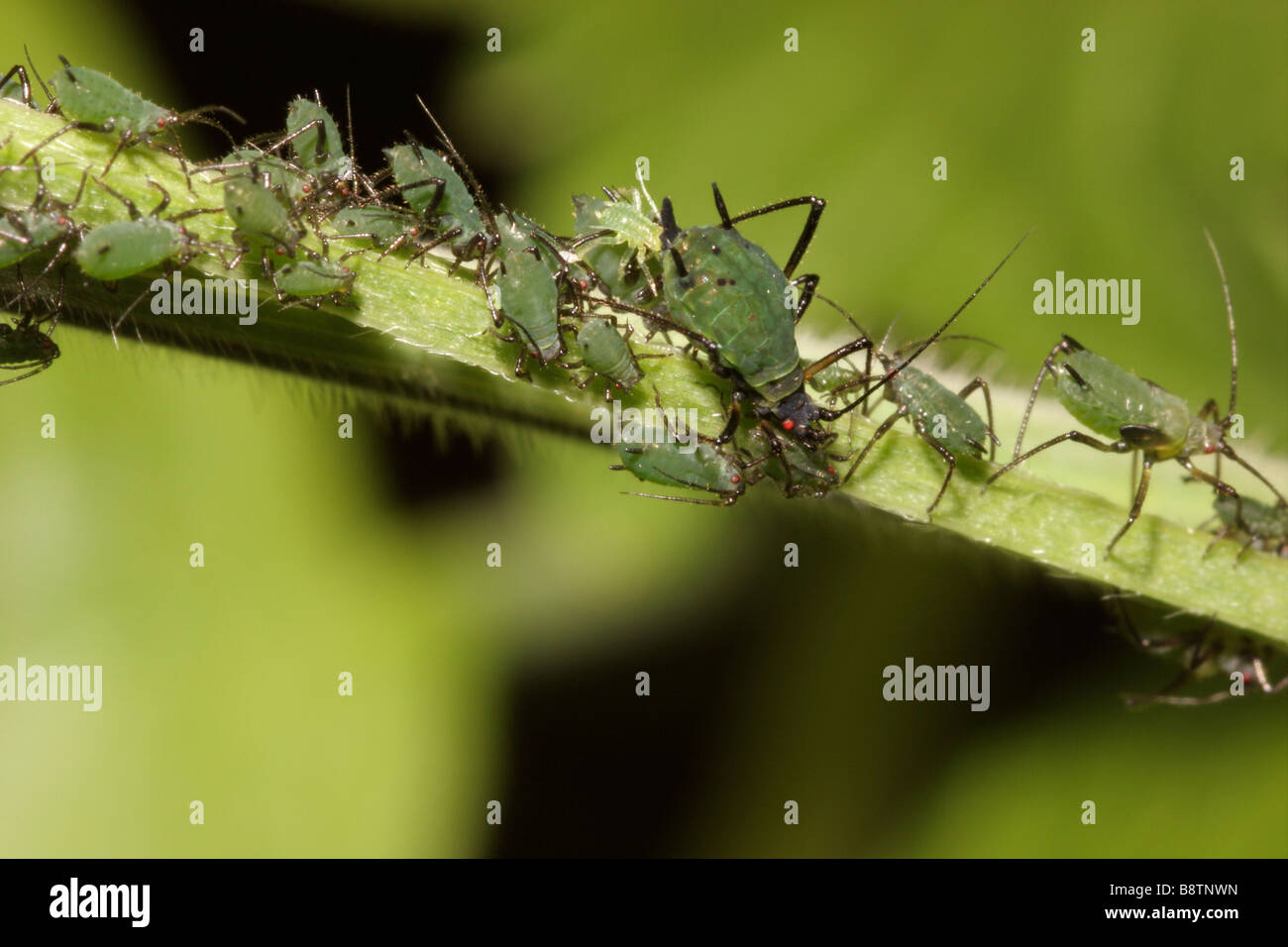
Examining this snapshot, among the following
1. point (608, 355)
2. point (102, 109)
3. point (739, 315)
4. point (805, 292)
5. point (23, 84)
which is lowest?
point (608, 355)

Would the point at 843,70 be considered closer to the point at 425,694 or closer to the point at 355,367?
the point at 355,367

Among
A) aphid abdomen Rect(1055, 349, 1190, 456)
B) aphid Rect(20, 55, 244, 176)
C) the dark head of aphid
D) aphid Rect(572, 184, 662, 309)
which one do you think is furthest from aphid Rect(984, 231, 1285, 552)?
aphid Rect(20, 55, 244, 176)

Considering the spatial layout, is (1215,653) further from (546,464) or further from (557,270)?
(557,270)

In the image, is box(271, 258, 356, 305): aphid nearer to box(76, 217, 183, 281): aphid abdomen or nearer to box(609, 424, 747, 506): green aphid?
box(76, 217, 183, 281): aphid abdomen

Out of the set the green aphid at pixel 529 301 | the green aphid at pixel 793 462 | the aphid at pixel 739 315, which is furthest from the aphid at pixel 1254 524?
the green aphid at pixel 529 301

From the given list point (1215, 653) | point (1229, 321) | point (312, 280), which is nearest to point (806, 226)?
point (312, 280)
